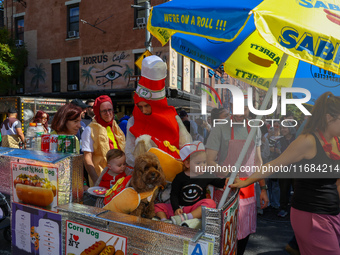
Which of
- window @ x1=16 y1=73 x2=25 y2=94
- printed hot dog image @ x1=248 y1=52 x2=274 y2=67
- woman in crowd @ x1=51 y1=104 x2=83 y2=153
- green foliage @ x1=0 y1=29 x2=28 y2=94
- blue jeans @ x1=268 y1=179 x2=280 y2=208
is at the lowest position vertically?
blue jeans @ x1=268 y1=179 x2=280 y2=208

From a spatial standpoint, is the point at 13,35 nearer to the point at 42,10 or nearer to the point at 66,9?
the point at 42,10

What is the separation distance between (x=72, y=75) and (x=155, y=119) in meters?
16.9

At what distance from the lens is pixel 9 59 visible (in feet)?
58.4

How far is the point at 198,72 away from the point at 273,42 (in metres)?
16.8

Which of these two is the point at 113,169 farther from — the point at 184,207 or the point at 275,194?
the point at 275,194

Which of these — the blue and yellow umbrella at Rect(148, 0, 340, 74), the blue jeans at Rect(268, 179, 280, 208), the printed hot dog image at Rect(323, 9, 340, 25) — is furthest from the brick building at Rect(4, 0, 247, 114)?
the printed hot dog image at Rect(323, 9, 340, 25)

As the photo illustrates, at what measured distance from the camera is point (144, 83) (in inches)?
113

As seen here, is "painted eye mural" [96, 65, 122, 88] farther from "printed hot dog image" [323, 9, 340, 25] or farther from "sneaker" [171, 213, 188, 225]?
"printed hot dog image" [323, 9, 340, 25]

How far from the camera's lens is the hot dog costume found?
284 cm

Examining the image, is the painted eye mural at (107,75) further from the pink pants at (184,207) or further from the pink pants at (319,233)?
the pink pants at (319,233)

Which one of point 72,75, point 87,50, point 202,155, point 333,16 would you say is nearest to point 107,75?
point 87,50

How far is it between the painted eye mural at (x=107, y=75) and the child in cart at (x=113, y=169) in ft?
46.9

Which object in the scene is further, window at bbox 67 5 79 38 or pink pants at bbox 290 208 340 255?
window at bbox 67 5 79 38

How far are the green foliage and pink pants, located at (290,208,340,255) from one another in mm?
19212
